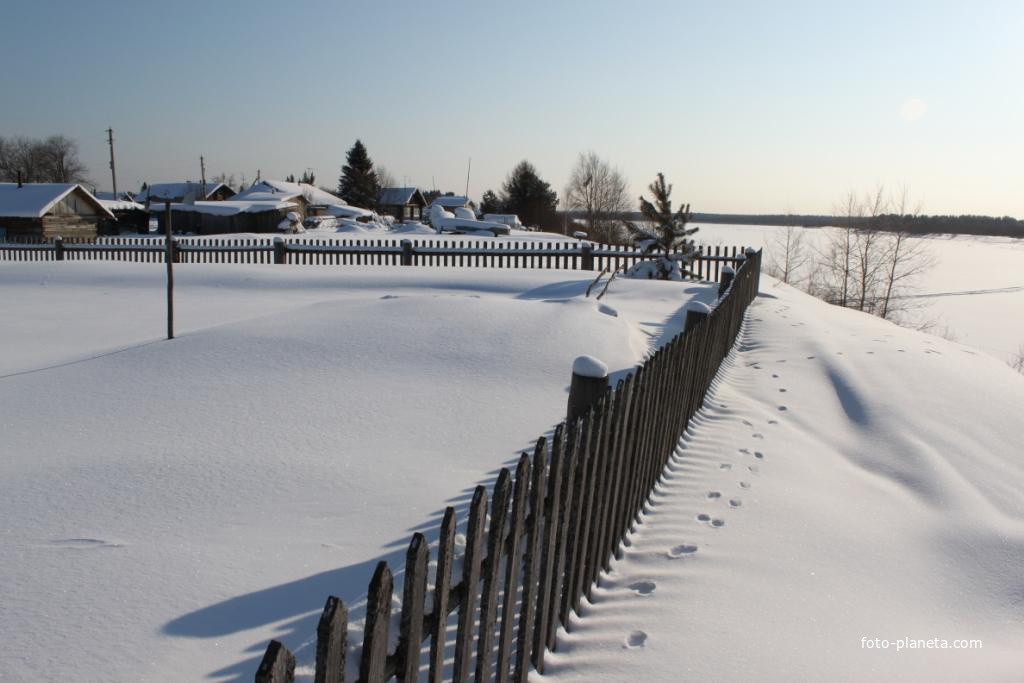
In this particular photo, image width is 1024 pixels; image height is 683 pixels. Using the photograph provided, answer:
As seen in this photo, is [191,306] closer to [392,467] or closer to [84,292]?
[84,292]

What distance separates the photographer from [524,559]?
2.41 metres

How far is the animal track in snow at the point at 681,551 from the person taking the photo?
359 centimetres

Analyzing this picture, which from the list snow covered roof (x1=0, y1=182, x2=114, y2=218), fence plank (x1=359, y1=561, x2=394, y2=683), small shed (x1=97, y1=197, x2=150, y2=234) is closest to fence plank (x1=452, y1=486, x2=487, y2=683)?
fence plank (x1=359, y1=561, x2=394, y2=683)

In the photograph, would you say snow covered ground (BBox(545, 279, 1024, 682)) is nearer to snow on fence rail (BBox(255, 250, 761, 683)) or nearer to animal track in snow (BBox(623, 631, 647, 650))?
animal track in snow (BBox(623, 631, 647, 650))

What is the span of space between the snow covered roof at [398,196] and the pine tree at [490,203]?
270 inches

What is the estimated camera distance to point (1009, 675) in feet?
8.63

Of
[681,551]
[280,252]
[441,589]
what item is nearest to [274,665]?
[441,589]

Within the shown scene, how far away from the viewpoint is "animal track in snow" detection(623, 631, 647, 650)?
2736mm

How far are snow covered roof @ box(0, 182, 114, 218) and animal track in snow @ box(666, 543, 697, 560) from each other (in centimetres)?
3582

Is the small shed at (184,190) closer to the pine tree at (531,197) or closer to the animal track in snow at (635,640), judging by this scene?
the pine tree at (531,197)

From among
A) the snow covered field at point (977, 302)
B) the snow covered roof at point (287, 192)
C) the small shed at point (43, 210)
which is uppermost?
the snow covered roof at point (287, 192)

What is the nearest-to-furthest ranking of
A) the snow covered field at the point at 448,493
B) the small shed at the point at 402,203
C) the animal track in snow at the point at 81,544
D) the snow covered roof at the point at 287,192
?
1. the snow covered field at the point at 448,493
2. the animal track in snow at the point at 81,544
3. the snow covered roof at the point at 287,192
4. the small shed at the point at 402,203

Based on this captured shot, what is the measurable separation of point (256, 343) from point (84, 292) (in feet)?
27.9

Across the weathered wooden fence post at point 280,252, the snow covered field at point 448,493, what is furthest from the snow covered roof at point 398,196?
the snow covered field at point 448,493
